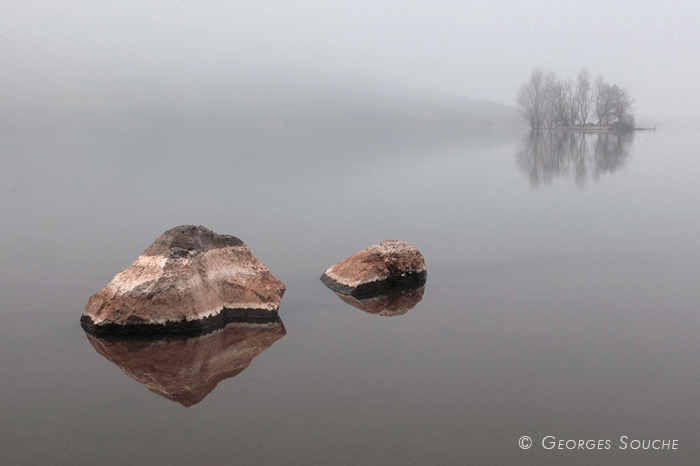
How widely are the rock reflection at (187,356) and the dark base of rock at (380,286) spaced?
1567 mm

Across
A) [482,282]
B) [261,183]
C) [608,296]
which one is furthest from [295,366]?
[261,183]

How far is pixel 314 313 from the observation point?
8.28 m

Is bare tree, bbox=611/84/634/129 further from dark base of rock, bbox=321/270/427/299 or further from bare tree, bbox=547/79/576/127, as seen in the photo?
dark base of rock, bbox=321/270/427/299

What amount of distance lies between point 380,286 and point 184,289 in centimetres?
293

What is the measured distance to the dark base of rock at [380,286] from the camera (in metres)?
9.05

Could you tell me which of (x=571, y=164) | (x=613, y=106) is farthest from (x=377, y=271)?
(x=613, y=106)

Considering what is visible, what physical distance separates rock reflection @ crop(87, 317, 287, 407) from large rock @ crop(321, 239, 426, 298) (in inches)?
65.4

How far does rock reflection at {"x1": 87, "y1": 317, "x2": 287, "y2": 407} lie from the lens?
20.5ft

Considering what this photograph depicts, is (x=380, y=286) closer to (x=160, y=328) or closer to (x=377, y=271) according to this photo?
(x=377, y=271)

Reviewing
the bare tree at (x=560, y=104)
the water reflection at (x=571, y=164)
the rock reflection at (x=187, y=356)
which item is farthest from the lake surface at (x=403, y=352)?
the bare tree at (x=560, y=104)

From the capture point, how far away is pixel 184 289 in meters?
7.47

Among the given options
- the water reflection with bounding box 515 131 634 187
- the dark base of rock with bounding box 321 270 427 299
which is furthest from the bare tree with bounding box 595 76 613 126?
the dark base of rock with bounding box 321 270 427 299

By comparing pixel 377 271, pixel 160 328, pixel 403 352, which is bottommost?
pixel 403 352

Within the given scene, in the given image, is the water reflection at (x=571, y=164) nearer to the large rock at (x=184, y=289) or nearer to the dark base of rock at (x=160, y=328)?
the large rock at (x=184, y=289)
